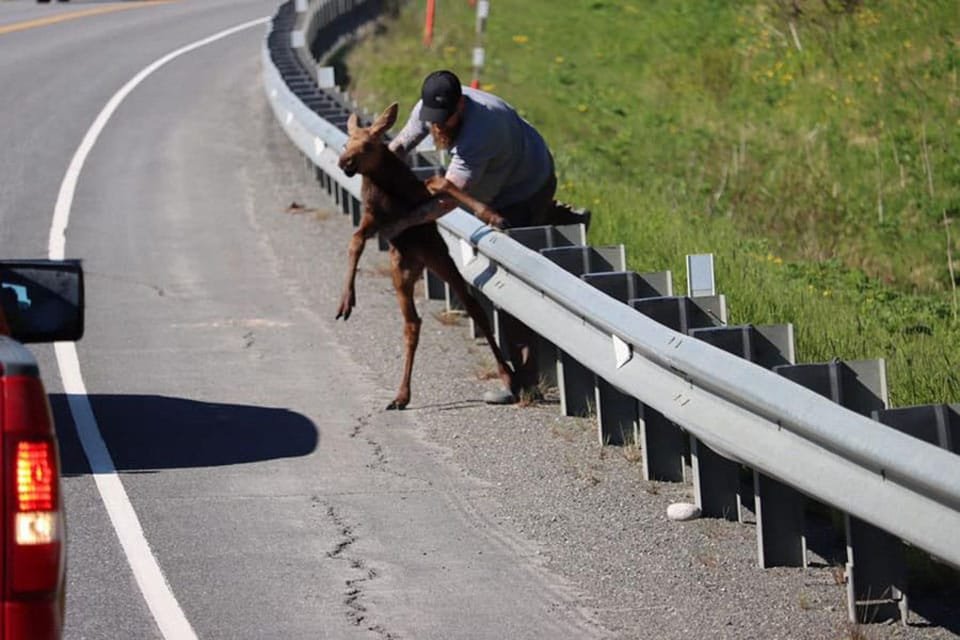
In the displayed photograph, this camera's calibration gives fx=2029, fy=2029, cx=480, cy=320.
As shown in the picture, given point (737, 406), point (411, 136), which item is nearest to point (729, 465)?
point (737, 406)

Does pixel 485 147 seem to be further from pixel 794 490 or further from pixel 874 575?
pixel 874 575

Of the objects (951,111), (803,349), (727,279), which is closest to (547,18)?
(951,111)

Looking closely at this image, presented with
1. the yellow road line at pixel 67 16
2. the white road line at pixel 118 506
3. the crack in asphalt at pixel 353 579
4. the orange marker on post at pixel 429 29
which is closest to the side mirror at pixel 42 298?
the white road line at pixel 118 506

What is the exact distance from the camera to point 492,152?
36.1 feet

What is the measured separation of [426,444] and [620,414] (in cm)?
99

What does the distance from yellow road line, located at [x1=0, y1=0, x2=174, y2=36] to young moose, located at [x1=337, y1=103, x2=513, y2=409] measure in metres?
25.3

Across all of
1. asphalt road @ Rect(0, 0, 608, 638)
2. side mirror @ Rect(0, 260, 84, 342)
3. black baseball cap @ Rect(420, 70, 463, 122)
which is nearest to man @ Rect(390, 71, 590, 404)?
black baseball cap @ Rect(420, 70, 463, 122)

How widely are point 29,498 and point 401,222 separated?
669 cm

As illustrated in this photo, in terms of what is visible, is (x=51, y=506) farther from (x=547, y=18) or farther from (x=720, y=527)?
(x=547, y=18)

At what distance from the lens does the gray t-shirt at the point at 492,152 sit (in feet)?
35.8

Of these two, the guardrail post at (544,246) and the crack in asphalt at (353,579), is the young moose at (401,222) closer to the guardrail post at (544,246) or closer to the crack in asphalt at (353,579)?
the guardrail post at (544,246)

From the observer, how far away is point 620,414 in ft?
32.8

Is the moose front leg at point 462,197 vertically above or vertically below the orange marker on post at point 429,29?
above

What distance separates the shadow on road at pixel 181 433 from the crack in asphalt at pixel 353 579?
3.87 ft
